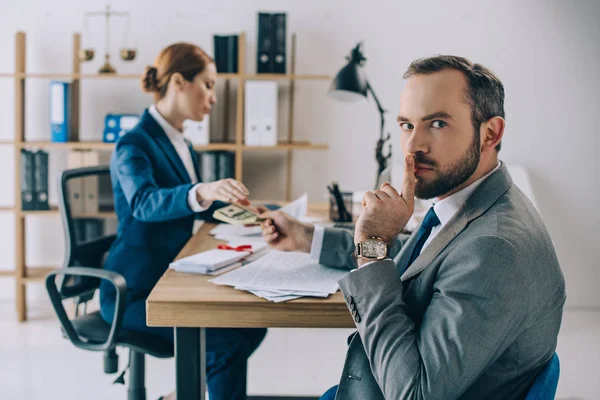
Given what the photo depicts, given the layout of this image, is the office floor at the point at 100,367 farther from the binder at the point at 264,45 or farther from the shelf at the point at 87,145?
the binder at the point at 264,45

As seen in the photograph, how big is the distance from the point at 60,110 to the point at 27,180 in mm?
432

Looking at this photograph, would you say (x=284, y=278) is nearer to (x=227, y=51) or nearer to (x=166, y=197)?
(x=166, y=197)

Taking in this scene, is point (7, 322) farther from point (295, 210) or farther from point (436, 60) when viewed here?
point (436, 60)

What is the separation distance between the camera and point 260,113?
3602 millimetres

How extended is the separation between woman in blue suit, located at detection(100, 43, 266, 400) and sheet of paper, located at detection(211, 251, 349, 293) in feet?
0.93

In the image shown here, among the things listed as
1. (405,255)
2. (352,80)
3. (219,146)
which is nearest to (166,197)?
(405,255)

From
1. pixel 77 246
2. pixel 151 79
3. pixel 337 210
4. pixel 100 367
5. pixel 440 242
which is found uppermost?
pixel 151 79

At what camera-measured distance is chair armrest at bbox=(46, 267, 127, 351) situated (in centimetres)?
189

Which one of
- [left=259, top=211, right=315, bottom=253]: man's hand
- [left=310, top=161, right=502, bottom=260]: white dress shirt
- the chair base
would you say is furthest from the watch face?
the chair base

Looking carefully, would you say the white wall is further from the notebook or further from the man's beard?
the man's beard

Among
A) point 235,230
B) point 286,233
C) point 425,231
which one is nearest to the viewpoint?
point 425,231

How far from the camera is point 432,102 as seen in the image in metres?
1.17

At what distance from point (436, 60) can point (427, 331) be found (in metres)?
0.49

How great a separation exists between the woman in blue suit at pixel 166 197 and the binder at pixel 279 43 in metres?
1.15
